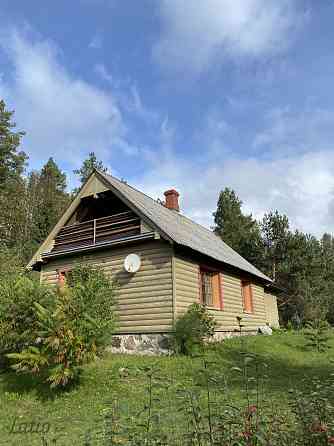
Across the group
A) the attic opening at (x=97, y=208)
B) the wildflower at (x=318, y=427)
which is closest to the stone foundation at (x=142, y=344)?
the attic opening at (x=97, y=208)

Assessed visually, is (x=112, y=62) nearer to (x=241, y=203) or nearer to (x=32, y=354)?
(x=32, y=354)

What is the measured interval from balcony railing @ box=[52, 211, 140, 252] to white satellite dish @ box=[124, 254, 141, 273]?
90 cm

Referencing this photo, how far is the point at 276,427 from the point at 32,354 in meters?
6.75

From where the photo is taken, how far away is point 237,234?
131ft

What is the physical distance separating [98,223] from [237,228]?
28.4 metres

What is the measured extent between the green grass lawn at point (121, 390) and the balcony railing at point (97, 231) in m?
4.37

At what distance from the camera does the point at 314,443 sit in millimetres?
3168

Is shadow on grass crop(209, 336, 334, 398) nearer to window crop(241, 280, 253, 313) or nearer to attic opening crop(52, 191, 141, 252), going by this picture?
window crop(241, 280, 253, 313)

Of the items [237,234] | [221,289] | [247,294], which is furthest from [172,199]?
[237,234]

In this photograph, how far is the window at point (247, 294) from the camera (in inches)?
753

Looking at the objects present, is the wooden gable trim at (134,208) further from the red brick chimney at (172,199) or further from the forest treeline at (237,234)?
the forest treeline at (237,234)

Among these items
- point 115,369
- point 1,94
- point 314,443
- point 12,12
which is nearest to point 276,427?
point 314,443

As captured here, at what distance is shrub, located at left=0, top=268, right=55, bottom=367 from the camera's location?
9844 millimetres

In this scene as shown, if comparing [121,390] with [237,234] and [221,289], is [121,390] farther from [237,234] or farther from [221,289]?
[237,234]
